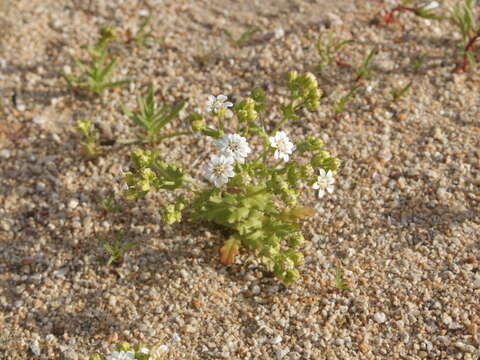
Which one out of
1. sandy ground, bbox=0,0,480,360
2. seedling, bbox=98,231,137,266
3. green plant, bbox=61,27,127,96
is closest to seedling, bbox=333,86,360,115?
sandy ground, bbox=0,0,480,360

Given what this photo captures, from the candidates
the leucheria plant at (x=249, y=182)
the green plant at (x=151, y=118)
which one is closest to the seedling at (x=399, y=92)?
the leucheria plant at (x=249, y=182)

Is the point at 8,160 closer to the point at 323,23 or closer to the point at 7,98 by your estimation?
the point at 7,98

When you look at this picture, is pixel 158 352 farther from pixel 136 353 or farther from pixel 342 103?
pixel 342 103

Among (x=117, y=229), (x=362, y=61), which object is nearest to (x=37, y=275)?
(x=117, y=229)

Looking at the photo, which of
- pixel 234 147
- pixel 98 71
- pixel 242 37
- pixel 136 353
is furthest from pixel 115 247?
pixel 242 37

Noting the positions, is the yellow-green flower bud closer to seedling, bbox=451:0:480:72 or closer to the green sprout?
the green sprout
